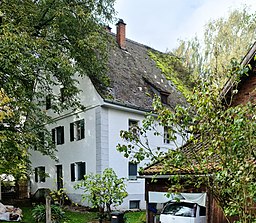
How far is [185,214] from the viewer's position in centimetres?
1048

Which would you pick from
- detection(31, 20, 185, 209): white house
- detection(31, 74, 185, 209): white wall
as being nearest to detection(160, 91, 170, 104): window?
detection(31, 20, 185, 209): white house

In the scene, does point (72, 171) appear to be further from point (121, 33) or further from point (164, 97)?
point (121, 33)

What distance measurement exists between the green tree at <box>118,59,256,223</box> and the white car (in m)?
5.01

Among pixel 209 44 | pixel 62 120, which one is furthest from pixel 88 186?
pixel 209 44

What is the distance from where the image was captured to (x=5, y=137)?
12211 mm

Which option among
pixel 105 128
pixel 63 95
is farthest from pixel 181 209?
pixel 63 95

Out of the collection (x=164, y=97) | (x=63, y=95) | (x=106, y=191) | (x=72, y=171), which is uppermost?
(x=164, y=97)

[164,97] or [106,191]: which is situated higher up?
[164,97]

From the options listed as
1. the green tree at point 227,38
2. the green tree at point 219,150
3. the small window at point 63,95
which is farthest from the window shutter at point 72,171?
the green tree at point 219,150

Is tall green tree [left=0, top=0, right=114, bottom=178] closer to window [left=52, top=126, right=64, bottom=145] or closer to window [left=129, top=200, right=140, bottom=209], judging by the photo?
window [left=52, top=126, right=64, bottom=145]

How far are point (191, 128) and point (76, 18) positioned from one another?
1123 centimetres

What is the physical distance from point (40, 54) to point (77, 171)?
7.96 meters

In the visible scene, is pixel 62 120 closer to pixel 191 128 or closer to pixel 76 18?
pixel 76 18

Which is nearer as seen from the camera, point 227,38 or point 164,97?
point 227,38
